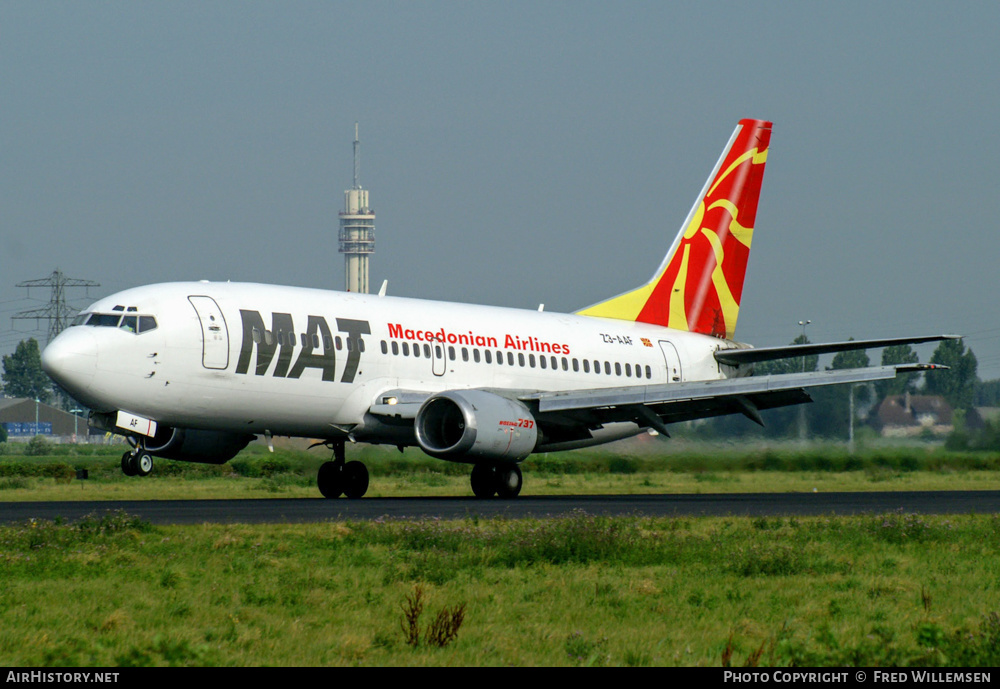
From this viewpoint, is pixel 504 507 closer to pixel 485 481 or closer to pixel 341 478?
pixel 485 481

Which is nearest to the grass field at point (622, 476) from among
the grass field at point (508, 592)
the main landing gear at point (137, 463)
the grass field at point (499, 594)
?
the main landing gear at point (137, 463)

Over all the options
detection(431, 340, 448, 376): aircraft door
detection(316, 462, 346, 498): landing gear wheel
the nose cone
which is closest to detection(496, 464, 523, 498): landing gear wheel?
detection(431, 340, 448, 376): aircraft door

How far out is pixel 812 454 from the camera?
37.9 m

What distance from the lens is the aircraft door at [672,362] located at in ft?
111

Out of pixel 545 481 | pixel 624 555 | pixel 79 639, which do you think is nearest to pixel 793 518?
pixel 624 555

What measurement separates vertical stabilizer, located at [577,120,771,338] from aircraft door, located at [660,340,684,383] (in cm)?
115

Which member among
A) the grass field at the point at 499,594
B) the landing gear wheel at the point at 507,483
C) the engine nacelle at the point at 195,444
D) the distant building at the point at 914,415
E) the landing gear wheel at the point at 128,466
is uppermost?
the distant building at the point at 914,415

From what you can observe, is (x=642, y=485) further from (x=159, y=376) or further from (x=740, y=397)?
(x=159, y=376)

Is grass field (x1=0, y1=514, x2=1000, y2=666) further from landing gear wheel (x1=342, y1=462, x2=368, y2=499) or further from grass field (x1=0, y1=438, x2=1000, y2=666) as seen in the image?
landing gear wheel (x1=342, y1=462, x2=368, y2=499)

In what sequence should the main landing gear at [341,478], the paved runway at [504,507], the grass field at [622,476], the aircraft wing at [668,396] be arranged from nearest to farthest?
the paved runway at [504,507] → the aircraft wing at [668,396] → the main landing gear at [341,478] → the grass field at [622,476]

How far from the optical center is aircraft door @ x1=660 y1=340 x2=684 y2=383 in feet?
111

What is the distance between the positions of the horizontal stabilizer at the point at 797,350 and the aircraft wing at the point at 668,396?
82cm

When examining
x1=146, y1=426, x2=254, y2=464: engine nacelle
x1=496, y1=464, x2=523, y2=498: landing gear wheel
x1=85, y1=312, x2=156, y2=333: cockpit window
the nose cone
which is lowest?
x1=496, y1=464, x2=523, y2=498: landing gear wheel

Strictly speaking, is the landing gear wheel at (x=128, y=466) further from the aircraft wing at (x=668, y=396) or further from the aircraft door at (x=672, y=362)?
the aircraft door at (x=672, y=362)
